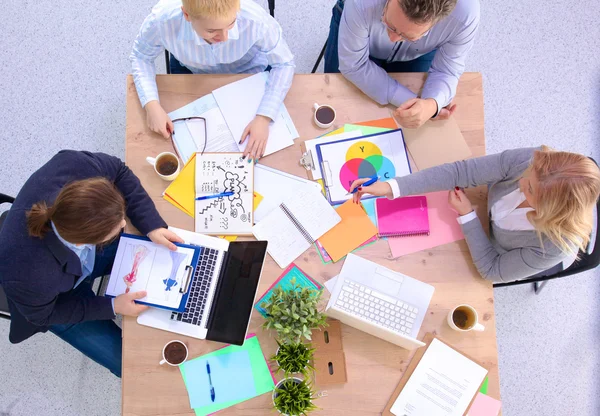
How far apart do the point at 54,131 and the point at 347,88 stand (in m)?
1.50

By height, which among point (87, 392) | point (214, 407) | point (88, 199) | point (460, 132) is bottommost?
point (87, 392)

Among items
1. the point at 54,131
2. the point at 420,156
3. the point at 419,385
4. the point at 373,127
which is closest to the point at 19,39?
the point at 54,131

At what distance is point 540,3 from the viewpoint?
2453 millimetres

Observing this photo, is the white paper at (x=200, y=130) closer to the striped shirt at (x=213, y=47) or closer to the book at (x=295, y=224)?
the striped shirt at (x=213, y=47)

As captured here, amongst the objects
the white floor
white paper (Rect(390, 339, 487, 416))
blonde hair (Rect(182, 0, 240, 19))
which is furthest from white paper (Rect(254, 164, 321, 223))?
the white floor

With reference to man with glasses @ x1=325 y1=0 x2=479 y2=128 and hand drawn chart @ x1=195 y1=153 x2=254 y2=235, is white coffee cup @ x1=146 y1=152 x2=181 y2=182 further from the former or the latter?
man with glasses @ x1=325 y1=0 x2=479 y2=128

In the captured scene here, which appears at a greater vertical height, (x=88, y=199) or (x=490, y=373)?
(x=88, y=199)

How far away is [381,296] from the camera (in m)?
1.33

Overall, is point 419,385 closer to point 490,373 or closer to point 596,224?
point 490,373

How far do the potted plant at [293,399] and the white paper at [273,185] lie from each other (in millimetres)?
501

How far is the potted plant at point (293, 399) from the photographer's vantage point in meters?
1.17

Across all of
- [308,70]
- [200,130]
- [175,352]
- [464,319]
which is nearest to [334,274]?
[464,319]

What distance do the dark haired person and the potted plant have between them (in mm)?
454

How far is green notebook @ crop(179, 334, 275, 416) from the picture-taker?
124cm
